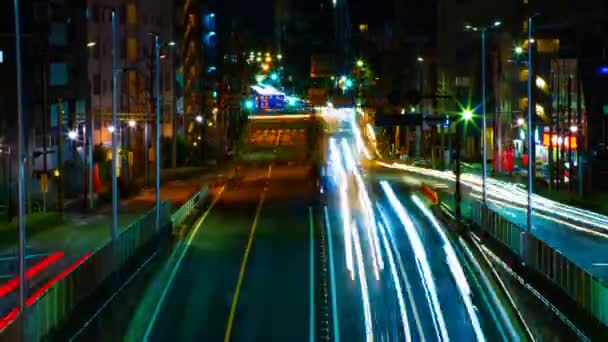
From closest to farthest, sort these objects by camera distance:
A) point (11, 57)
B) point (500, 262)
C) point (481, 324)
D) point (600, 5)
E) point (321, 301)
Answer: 1. point (481, 324)
2. point (321, 301)
3. point (500, 262)
4. point (11, 57)
5. point (600, 5)

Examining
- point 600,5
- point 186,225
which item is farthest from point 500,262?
point 600,5

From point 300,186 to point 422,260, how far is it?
30934mm

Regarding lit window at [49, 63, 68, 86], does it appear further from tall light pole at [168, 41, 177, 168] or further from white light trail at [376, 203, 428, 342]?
white light trail at [376, 203, 428, 342]

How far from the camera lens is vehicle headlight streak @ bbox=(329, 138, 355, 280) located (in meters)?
36.0

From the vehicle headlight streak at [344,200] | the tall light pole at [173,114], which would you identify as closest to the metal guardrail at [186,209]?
the vehicle headlight streak at [344,200]

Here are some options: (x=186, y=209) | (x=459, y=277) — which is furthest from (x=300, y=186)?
(x=459, y=277)

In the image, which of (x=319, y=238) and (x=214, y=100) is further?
(x=214, y=100)

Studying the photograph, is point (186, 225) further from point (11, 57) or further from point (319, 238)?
point (11, 57)

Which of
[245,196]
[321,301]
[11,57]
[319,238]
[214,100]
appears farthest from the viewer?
[214,100]

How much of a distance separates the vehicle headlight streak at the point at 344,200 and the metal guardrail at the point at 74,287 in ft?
22.0

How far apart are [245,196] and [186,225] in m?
14.4

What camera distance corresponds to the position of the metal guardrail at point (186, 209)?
44.2 m

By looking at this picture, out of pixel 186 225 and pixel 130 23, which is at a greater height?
pixel 130 23

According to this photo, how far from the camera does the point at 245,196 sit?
5991 cm
